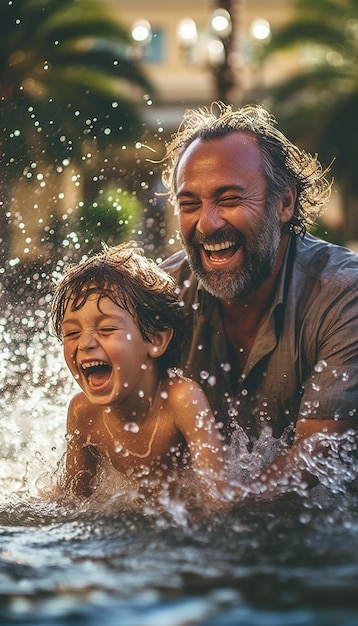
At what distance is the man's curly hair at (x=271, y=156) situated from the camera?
16.4ft

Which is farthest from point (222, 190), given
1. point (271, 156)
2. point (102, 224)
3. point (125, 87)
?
point (125, 87)

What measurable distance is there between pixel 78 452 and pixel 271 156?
141 centimetres

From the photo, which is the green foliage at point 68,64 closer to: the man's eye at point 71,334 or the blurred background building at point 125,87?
the blurred background building at point 125,87

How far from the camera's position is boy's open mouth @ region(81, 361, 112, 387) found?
4320 millimetres

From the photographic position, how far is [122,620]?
293 cm

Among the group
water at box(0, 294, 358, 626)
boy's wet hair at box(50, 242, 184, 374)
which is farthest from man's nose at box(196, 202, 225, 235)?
water at box(0, 294, 358, 626)

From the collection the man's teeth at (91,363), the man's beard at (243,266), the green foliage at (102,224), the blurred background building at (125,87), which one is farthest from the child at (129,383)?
the blurred background building at (125,87)

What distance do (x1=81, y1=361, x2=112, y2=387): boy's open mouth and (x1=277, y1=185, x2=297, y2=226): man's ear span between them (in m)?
1.04

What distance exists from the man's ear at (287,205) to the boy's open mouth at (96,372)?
3.42 feet

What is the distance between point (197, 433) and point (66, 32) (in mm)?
16067

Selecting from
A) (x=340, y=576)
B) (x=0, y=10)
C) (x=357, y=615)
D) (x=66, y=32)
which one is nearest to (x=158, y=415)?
(x=340, y=576)

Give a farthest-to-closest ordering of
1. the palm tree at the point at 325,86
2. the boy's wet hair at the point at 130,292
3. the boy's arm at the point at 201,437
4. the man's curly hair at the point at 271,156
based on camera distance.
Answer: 1. the palm tree at the point at 325,86
2. the man's curly hair at the point at 271,156
3. the boy's wet hair at the point at 130,292
4. the boy's arm at the point at 201,437

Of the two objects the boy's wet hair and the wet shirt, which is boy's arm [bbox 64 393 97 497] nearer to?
the boy's wet hair

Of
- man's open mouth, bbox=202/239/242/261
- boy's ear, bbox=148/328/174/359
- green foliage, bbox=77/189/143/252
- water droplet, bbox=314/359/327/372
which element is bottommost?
water droplet, bbox=314/359/327/372
